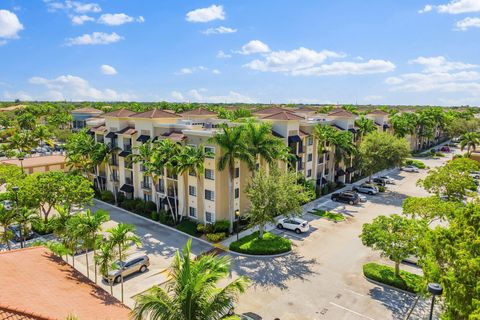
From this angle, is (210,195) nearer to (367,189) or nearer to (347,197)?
(347,197)

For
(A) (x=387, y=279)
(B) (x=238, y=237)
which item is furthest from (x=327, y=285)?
(B) (x=238, y=237)

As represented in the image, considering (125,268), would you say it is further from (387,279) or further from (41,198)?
(387,279)

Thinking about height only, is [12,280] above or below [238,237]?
above

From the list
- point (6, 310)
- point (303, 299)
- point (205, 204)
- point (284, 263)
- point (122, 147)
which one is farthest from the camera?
point (122, 147)

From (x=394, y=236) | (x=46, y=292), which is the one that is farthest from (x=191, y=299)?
(x=394, y=236)

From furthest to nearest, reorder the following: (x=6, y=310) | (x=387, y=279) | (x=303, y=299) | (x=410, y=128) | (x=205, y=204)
Result: (x=410, y=128)
(x=205, y=204)
(x=387, y=279)
(x=303, y=299)
(x=6, y=310)

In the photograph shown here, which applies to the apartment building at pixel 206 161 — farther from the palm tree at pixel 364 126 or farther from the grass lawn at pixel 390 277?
the grass lawn at pixel 390 277

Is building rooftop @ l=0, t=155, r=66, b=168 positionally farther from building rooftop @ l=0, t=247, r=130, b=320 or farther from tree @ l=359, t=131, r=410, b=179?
tree @ l=359, t=131, r=410, b=179

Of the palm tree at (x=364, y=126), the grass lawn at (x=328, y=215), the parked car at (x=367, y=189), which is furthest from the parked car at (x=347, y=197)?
the palm tree at (x=364, y=126)
